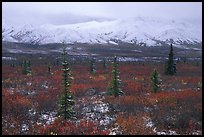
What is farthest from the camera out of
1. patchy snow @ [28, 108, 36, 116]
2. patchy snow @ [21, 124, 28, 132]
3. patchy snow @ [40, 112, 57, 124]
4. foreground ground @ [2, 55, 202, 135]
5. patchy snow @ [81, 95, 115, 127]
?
patchy snow @ [28, 108, 36, 116]

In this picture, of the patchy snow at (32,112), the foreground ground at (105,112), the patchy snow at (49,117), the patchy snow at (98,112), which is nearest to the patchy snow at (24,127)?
the foreground ground at (105,112)

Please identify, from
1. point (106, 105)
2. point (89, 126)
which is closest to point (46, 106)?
point (106, 105)

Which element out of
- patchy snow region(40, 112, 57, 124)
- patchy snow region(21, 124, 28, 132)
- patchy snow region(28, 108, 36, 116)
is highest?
patchy snow region(21, 124, 28, 132)

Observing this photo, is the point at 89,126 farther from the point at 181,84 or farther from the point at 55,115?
the point at 181,84

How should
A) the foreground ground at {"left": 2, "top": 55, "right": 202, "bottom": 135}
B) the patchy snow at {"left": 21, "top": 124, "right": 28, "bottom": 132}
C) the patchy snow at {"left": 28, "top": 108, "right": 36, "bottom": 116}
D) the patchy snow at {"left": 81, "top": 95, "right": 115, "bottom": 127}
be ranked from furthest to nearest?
the patchy snow at {"left": 28, "top": 108, "right": 36, "bottom": 116}, the patchy snow at {"left": 81, "top": 95, "right": 115, "bottom": 127}, the patchy snow at {"left": 21, "top": 124, "right": 28, "bottom": 132}, the foreground ground at {"left": 2, "top": 55, "right": 202, "bottom": 135}

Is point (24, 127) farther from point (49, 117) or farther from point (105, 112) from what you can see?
point (105, 112)

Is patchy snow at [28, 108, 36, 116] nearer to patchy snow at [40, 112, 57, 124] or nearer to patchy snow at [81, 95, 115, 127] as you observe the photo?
patchy snow at [40, 112, 57, 124]

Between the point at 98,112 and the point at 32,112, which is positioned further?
the point at 32,112

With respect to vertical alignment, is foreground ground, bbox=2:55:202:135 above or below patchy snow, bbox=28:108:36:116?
above

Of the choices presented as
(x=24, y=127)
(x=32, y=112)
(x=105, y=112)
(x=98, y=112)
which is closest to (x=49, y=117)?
(x=32, y=112)

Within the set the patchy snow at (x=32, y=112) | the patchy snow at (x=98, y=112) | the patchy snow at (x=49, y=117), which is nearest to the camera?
the patchy snow at (x=98, y=112)

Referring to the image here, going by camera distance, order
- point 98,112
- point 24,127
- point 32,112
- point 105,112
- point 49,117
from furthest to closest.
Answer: point 32,112 < point 98,112 < point 105,112 < point 49,117 < point 24,127

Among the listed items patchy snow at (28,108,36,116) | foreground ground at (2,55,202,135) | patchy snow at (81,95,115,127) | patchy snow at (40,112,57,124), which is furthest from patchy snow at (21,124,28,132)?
patchy snow at (81,95,115,127)

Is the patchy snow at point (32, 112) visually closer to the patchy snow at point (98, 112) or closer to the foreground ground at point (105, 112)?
the foreground ground at point (105, 112)
